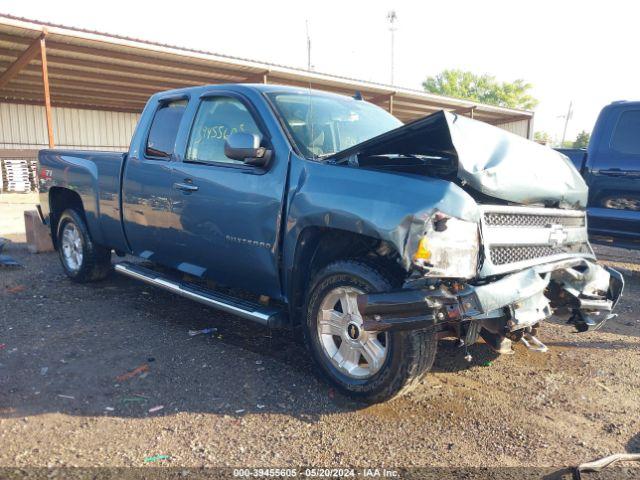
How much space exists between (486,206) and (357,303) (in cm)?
91

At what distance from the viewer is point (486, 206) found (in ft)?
9.68

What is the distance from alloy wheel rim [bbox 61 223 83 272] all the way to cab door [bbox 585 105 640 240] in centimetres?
607

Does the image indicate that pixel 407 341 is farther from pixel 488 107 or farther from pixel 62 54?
pixel 488 107

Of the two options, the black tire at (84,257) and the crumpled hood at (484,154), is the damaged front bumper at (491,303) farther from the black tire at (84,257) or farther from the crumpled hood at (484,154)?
the black tire at (84,257)

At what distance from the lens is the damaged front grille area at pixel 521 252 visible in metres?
3.00

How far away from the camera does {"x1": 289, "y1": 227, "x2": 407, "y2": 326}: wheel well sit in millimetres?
3152

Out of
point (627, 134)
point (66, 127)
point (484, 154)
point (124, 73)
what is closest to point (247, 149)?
point (484, 154)

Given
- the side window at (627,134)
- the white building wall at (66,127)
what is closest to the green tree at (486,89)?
the white building wall at (66,127)

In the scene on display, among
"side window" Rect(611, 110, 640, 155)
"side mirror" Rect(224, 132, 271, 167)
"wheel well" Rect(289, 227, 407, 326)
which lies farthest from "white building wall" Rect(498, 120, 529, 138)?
"wheel well" Rect(289, 227, 407, 326)

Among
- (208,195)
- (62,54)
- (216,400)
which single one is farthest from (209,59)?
(216,400)

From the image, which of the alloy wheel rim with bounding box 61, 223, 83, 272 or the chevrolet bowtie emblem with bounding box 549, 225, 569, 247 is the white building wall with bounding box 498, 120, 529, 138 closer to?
the alloy wheel rim with bounding box 61, 223, 83, 272

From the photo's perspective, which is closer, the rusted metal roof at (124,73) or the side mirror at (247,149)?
the side mirror at (247,149)

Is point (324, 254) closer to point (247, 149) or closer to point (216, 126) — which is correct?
point (247, 149)

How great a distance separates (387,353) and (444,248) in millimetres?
739
